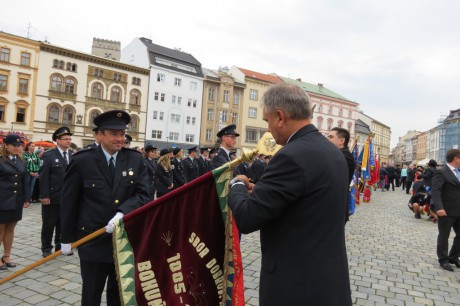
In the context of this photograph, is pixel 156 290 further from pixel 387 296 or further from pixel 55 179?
pixel 55 179

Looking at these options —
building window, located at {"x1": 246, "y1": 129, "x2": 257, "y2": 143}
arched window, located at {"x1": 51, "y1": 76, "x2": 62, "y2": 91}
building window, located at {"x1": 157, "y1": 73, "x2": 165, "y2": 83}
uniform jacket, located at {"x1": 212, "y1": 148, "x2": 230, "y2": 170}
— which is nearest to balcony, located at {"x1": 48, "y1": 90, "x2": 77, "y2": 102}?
arched window, located at {"x1": 51, "y1": 76, "x2": 62, "y2": 91}

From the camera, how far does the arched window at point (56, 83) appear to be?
39.1 metres

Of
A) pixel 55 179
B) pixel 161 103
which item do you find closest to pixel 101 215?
pixel 55 179

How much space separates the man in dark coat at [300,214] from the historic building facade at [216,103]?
50.0 metres

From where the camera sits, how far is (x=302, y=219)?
1.99 m

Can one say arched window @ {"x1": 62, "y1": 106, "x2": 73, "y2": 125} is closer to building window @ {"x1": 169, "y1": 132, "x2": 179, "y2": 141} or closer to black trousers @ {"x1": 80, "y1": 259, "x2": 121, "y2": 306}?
building window @ {"x1": 169, "y1": 132, "x2": 179, "y2": 141}

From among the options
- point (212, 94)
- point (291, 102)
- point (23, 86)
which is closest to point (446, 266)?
point (291, 102)

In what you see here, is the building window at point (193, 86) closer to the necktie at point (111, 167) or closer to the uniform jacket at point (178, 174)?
the uniform jacket at point (178, 174)

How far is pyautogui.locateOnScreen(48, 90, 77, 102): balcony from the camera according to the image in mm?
38938

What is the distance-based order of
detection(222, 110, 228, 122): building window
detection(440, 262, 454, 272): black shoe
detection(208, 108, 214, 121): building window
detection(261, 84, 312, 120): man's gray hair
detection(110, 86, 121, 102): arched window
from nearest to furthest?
detection(261, 84, 312, 120): man's gray hair, detection(440, 262, 454, 272): black shoe, detection(110, 86, 121, 102): arched window, detection(208, 108, 214, 121): building window, detection(222, 110, 228, 122): building window

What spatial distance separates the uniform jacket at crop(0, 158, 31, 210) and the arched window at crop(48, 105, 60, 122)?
1475 inches

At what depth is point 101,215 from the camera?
3.21 meters

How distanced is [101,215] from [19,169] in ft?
11.3

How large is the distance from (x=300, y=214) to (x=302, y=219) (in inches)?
1.3
